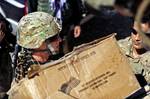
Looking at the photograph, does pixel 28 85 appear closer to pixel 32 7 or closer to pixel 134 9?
pixel 134 9

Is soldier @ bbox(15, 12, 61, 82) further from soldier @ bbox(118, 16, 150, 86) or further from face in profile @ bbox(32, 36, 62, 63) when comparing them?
soldier @ bbox(118, 16, 150, 86)

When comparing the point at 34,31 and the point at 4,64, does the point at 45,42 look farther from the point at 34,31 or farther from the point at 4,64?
the point at 4,64

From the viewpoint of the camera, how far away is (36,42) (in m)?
4.25

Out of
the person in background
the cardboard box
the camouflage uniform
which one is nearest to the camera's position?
the cardboard box

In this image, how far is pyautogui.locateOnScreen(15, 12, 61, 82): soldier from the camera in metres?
4.25

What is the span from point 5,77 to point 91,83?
166 centimetres

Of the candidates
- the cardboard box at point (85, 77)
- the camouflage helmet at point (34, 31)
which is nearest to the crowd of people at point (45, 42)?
the camouflage helmet at point (34, 31)

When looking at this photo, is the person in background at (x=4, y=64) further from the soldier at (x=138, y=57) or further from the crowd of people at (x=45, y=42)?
the soldier at (x=138, y=57)

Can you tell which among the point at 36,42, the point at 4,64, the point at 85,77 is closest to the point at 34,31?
the point at 36,42

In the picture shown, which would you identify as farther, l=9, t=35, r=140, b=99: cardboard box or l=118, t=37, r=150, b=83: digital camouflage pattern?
l=118, t=37, r=150, b=83: digital camouflage pattern

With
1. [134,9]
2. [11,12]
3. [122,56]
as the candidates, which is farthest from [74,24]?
[134,9]

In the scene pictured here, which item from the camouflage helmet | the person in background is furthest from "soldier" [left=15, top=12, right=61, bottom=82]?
the person in background

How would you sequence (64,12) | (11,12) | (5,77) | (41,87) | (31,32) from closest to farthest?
(41,87), (31,32), (5,77), (64,12), (11,12)

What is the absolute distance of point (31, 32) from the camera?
14.1 ft
